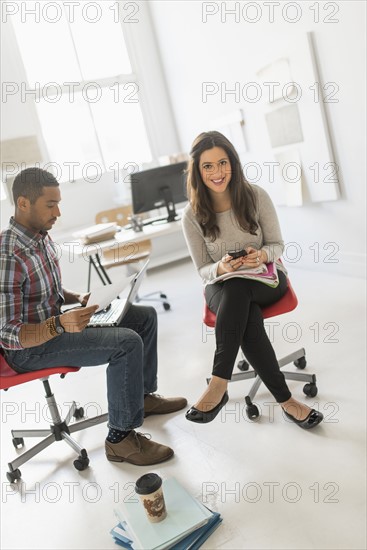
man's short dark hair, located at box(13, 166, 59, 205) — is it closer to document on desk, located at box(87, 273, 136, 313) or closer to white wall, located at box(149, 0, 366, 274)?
document on desk, located at box(87, 273, 136, 313)

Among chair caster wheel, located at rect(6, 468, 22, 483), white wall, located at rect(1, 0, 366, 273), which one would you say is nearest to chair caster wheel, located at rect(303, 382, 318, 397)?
chair caster wheel, located at rect(6, 468, 22, 483)

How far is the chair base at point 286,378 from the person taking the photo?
250 centimetres

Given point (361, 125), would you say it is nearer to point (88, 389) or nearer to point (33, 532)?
point (88, 389)

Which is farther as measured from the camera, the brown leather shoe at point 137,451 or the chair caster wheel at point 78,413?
the chair caster wheel at point 78,413

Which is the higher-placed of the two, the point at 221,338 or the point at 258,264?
the point at 258,264

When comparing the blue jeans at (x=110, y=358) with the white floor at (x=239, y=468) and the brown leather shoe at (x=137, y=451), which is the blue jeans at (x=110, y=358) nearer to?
the brown leather shoe at (x=137, y=451)

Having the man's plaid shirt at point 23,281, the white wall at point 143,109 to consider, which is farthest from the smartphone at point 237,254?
the white wall at point 143,109

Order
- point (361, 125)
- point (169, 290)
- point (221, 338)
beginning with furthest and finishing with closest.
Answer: point (169, 290) → point (361, 125) → point (221, 338)

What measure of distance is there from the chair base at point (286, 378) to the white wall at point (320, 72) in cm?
147

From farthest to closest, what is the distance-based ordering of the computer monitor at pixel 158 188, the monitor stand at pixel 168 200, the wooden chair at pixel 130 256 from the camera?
the wooden chair at pixel 130 256 < the monitor stand at pixel 168 200 < the computer monitor at pixel 158 188

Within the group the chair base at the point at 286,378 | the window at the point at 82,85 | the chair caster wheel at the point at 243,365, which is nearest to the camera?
the chair base at the point at 286,378

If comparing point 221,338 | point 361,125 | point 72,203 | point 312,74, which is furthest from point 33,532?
point 72,203

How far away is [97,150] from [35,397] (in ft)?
11.4

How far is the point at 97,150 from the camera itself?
243 inches
